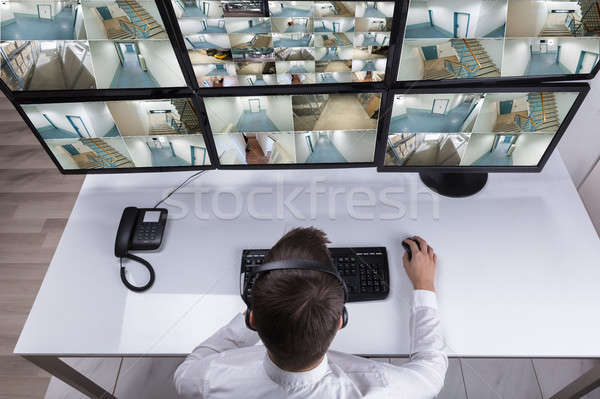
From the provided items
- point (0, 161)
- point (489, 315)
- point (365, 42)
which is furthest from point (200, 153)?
point (0, 161)

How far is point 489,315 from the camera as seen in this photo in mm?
1066

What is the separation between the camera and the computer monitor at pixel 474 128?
41.4 inches

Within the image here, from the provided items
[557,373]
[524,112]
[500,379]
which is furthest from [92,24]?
[557,373]

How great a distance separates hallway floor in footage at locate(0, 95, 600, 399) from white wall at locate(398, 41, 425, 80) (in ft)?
3.88

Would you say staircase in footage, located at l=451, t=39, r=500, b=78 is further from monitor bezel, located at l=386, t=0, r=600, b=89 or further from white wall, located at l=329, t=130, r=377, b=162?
white wall, located at l=329, t=130, r=377, b=162

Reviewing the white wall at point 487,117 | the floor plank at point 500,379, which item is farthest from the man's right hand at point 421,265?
the floor plank at point 500,379

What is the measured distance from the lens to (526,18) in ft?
3.02

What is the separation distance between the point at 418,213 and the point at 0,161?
8.30 ft

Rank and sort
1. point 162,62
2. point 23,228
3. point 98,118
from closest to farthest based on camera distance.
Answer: point 162,62
point 98,118
point 23,228

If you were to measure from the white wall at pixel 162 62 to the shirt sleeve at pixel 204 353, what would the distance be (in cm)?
64

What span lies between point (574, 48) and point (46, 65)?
1316mm

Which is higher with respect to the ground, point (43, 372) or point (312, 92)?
point (312, 92)

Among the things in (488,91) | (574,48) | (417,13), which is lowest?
(488,91)

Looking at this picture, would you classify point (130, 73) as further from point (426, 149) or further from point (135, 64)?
point (426, 149)
